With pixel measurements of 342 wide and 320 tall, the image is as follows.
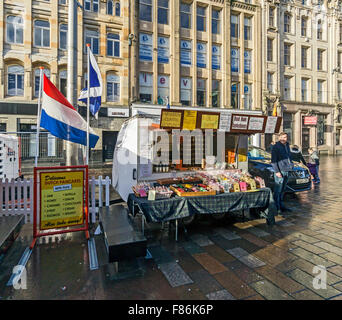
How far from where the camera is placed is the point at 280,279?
10.5 feet

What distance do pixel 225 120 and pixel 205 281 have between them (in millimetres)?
3750

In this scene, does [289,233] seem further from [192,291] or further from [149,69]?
[149,69]

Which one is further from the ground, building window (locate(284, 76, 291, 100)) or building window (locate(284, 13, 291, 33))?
building window (locate(284, 13, 291, 33))

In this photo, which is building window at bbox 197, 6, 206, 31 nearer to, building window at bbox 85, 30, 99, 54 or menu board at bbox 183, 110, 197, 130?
building window at bbox 85, 30, 99, 54

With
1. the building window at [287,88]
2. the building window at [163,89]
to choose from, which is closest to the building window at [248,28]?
the building window at [287,88]

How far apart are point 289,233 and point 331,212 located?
2380 millimetres

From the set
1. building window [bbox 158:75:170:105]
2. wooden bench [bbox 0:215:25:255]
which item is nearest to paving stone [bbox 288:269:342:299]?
wooden bench [bbox 0:215:25:255]

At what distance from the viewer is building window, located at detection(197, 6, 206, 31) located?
20734 millimetres

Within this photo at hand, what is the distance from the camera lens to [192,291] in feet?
9.64

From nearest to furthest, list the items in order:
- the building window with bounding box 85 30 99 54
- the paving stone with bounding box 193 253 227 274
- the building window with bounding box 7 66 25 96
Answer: the paving stone with bounding box 193 253 227 274, the building window with bounding box 7 66 25 96, the building window with bounding box 85 30 99 54

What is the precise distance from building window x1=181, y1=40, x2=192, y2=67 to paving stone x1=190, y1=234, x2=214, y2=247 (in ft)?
60.8

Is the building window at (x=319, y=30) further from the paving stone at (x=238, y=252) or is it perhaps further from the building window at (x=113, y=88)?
the paving stone at (x=238, y=252)

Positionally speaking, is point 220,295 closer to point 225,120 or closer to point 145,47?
point 225,120

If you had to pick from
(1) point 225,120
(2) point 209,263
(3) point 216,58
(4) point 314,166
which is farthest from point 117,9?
(2) point 209,263
